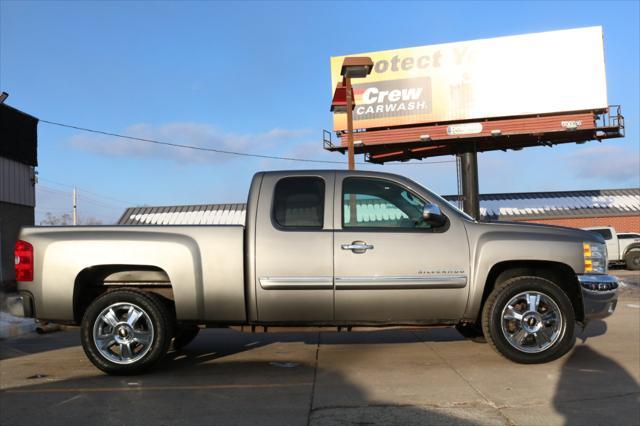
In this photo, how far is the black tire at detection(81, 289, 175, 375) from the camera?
5098 millimetres

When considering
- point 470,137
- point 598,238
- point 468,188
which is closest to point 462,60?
point 470,137

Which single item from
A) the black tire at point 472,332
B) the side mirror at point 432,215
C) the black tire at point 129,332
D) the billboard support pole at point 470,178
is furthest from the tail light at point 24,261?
the billboard support pole at point 470,178

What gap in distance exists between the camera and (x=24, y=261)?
5.14m

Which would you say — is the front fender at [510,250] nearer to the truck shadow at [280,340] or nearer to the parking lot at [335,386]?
the parking lot at [335,386]

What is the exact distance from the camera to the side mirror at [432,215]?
196 inches

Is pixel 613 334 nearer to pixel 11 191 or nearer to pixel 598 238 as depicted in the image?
pixel 598 238

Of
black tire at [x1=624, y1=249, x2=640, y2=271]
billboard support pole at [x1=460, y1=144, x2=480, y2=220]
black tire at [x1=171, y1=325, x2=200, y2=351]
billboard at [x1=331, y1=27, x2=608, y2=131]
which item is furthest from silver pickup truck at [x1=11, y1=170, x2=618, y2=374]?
billboard at [x1=331, y1=27, x2=608, y2=131]

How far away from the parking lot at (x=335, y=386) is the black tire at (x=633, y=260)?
16.0m

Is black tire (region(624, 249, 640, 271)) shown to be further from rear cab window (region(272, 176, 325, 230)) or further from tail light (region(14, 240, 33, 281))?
tail light (region(14, 240, 33, 281))

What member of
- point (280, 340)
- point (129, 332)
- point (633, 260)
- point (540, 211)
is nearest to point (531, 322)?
point (280, 340)

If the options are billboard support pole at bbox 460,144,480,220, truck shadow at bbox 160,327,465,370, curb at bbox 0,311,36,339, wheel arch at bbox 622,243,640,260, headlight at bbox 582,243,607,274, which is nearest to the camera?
headlight at bbox 582,243,607,274

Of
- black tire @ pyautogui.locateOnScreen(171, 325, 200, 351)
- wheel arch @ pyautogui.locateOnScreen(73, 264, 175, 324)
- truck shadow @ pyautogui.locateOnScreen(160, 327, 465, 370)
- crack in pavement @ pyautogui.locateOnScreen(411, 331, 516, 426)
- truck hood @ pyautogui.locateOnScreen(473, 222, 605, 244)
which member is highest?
truck hood @ pyautogui.locateOnScreen(473, 222, 605, 244)

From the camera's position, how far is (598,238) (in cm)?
541

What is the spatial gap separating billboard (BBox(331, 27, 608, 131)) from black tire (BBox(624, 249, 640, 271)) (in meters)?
8.91
